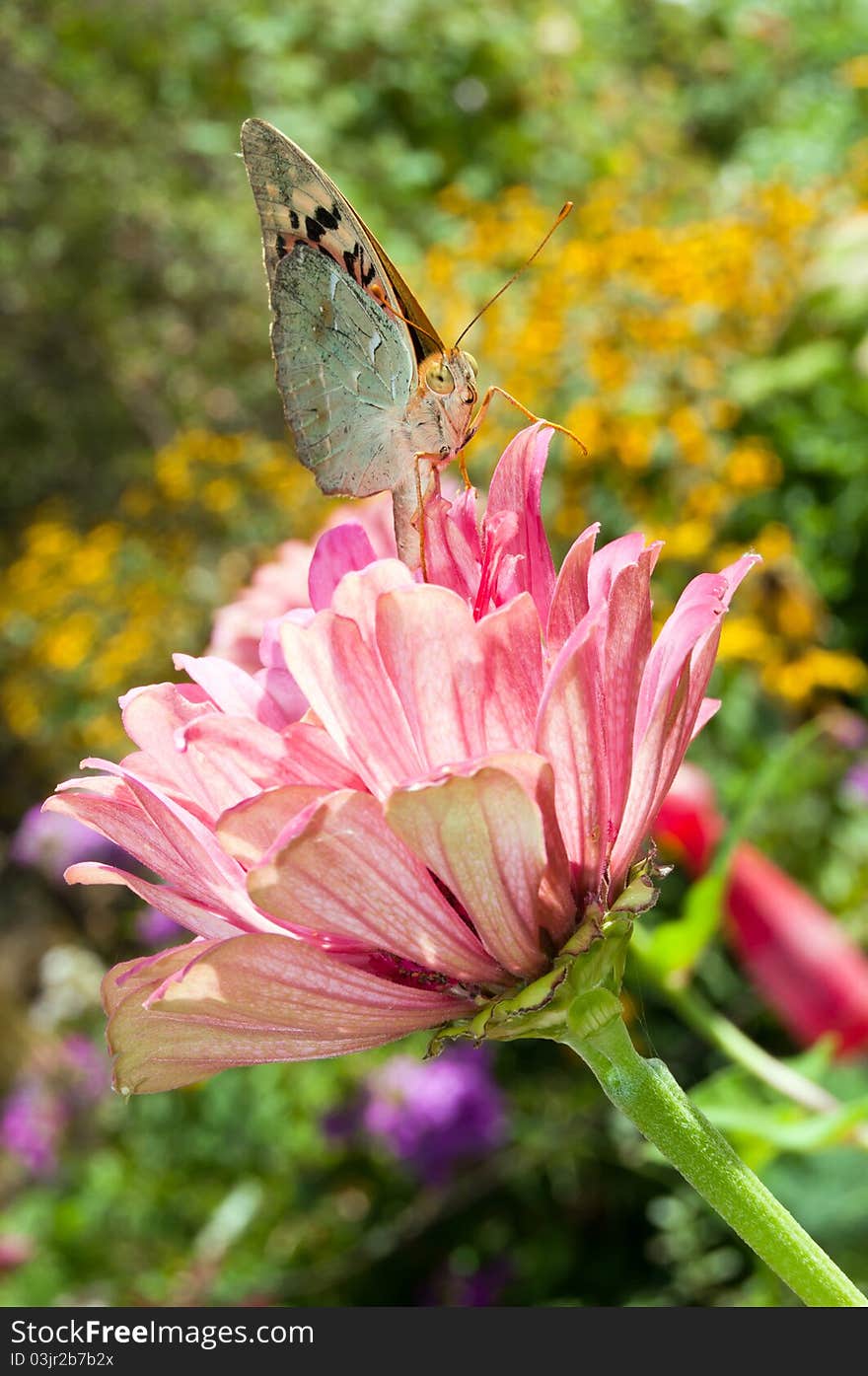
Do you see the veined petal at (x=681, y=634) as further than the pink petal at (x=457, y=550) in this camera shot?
No

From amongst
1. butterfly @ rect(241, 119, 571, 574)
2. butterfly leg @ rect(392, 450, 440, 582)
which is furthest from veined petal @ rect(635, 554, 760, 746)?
butterfly @ rect(241, 119, 571, 574)

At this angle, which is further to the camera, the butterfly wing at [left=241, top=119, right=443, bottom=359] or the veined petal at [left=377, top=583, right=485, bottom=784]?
the butterfly wing at [left=241, top=119, right=443, bottom=359]

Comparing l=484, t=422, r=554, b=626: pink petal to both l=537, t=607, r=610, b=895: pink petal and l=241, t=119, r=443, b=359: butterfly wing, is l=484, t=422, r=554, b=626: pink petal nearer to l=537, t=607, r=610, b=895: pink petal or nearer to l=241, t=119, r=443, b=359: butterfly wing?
l=537, t=607, r=610, b=895: pink petal

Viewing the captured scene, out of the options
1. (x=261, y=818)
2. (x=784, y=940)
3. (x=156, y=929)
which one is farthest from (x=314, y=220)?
(x=156, y=929)

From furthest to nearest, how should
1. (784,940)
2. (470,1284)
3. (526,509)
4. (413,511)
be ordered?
(470,1284) → (784,940) → (413,511) → (526,509)

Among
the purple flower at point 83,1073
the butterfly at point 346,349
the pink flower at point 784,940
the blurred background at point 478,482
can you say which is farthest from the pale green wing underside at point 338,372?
the purple flower at point 83,1073

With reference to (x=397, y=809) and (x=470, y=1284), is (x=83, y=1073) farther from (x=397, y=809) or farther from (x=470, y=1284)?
(x=397, y=809)

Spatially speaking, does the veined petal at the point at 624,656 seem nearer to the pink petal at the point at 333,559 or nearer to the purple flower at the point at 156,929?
the pink petal at the point at 333,559
